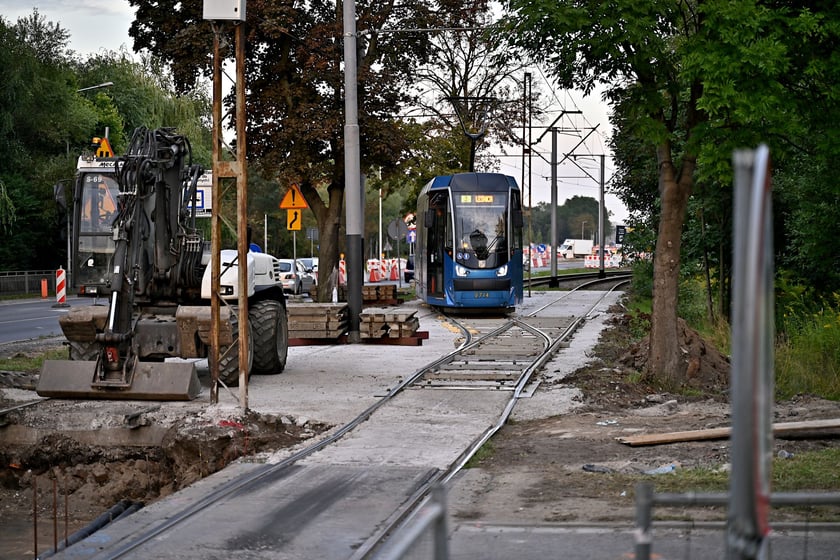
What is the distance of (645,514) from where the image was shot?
4238mm

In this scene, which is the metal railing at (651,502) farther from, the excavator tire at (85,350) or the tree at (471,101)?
the tree at (471,101)

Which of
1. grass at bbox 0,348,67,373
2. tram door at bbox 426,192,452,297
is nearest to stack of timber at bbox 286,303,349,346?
grass at bbox 0,348,67,373

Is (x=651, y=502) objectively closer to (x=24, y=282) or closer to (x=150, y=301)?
(x=150, y=301)

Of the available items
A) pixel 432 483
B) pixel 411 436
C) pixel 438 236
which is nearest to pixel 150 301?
pixel 411 436

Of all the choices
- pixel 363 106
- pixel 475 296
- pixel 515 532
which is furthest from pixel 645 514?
pixel 363 106

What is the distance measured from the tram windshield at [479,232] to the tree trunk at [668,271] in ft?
52.9

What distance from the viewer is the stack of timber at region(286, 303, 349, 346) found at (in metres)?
24.1

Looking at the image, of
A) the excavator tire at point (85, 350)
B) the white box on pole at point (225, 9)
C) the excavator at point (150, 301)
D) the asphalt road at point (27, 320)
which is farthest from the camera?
the asphalt road at point (27, 320)

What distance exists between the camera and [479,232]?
32.5m

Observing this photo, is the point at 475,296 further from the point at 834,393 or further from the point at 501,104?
the point at 501,104

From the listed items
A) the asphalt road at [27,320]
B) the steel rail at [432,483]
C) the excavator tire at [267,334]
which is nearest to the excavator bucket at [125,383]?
the excavator tire at [267,334]

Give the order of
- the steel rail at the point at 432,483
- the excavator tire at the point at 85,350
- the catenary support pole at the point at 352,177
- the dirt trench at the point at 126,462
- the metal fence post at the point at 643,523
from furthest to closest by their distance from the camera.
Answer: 1. the catenary support pole at the point at 352,177
2. the excavator tire at the point at 85,350
3. the dirt trench at the point at 126,462
4. the steel rail at the point at 432,483
5. the metal fence post at the point at 643,523

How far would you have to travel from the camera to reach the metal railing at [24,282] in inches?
2020

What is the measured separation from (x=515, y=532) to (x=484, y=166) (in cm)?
4889
